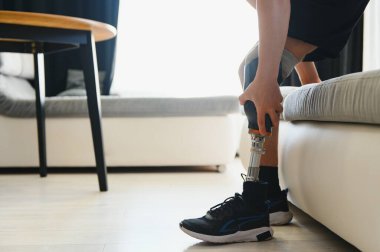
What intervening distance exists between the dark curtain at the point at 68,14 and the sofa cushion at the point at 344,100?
255cm

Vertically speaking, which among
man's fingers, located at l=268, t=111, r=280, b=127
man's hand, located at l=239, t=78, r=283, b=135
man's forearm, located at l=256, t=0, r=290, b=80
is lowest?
man's fingers, located at l=268, t=111, r=280, b=127

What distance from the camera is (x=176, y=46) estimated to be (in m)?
3.37

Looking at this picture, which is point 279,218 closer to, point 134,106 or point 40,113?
point 134,106

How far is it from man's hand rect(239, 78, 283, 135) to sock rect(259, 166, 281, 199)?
0.18 metres

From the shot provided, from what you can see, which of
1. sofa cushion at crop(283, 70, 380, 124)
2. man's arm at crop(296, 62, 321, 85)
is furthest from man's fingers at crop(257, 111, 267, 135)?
man's arm at crop(296, 62, 321, 85)

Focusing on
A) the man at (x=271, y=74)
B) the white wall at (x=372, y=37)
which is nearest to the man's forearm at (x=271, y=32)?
the man at (x=271, y=74)

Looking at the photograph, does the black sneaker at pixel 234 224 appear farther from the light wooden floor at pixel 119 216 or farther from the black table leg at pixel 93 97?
the black table leg at pixel 93 97

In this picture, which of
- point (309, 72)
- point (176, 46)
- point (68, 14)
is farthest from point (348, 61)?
point (68, 14)

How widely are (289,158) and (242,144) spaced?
1.82 ft

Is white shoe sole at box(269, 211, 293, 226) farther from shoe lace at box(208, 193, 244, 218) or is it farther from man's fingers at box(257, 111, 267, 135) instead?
man's fingers at box(257, 111, 267, 135)

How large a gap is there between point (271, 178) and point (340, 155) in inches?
11.6

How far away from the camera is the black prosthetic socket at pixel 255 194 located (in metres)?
0.87

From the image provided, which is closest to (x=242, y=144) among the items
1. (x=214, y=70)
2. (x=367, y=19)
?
(x=214, y=70)

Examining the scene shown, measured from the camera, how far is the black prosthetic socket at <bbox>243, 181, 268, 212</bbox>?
0.87m
